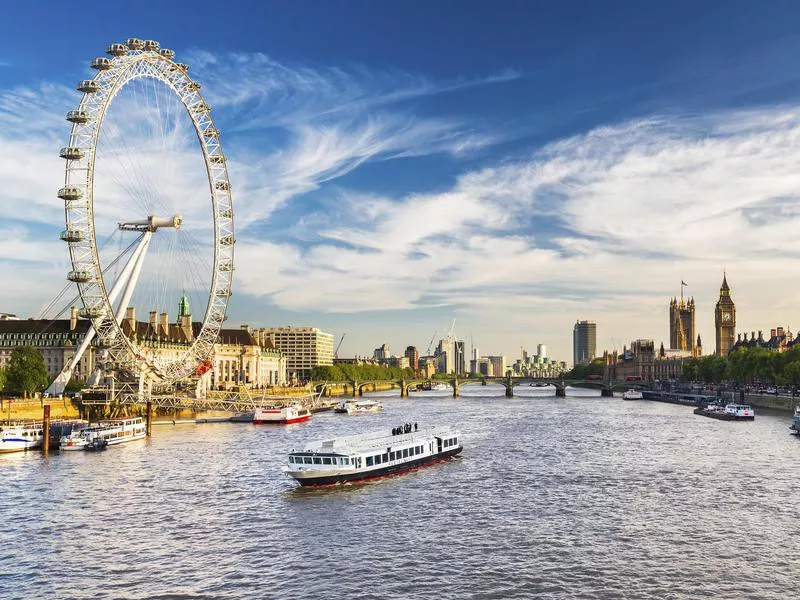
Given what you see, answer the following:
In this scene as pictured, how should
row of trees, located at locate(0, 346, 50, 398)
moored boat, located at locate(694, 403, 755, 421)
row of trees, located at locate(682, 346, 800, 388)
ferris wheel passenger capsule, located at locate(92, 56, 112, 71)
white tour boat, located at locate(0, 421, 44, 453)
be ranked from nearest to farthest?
white tour boat, located at locate(0, 421, 44, 453) → ferris wheel passenger capsule, located at locate(92, 56, 112, 71) → row of trees, located at locate(0, 346, 50, 398) → moored boat, located at locate(694, 403, 755, 421) → row of trees, located at locate(682, 346, 800, 388)

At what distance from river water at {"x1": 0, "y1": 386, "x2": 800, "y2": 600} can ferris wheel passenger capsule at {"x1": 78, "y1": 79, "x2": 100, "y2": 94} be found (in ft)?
127

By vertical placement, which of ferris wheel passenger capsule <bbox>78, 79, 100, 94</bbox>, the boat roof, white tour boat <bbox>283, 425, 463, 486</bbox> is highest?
ferris wheel passenger capsule <bbox>78, 79, 100, 94</bbox>

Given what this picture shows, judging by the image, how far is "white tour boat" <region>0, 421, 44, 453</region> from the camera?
75062mm

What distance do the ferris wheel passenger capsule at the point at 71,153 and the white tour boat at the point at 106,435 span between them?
2837 cm

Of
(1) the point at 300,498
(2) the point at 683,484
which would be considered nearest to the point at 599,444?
(2) the point at 683,484

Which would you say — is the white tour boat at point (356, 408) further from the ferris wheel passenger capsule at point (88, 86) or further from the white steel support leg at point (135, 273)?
the ferris wheel passenger capsule at point (88, 86)

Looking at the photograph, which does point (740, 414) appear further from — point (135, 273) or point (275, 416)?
point (135, 273)

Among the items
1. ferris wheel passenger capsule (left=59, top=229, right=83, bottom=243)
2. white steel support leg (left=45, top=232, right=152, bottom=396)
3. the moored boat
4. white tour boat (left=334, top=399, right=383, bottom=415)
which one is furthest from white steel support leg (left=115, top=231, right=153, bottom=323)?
the moored boat

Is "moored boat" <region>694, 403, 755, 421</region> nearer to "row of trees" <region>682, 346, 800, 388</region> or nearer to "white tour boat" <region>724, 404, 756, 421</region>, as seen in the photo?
"white tour boat" <region>724, 404, 756, 421</region>

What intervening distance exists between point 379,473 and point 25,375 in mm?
64725

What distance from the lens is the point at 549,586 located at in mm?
35344

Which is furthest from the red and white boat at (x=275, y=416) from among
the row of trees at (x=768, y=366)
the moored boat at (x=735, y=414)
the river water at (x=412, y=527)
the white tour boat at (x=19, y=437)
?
the row of trees at (x=768, y=366)

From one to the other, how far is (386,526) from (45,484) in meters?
26.5

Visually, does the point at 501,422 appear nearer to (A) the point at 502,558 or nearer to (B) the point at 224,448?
(B) the point at 224,448
